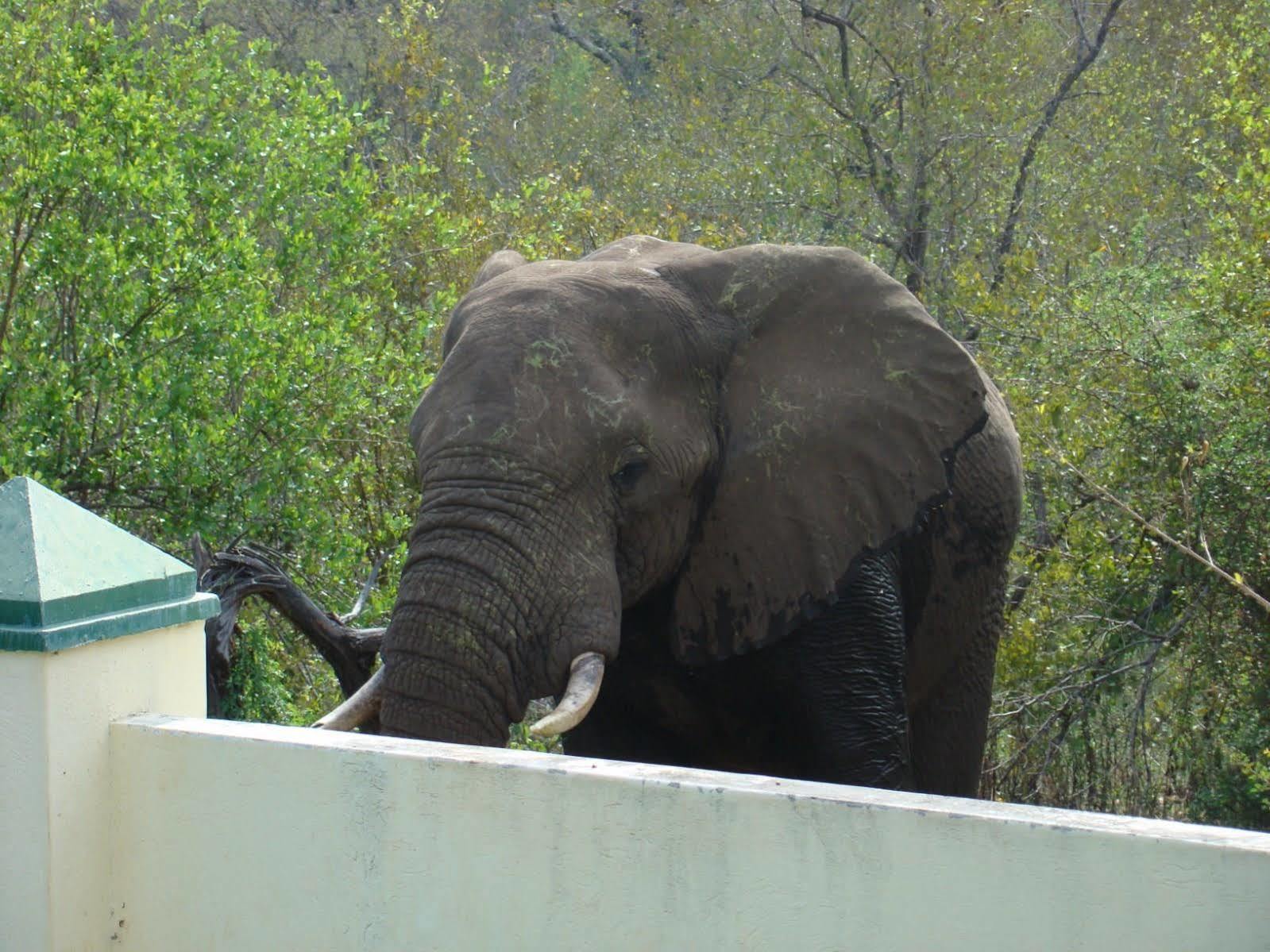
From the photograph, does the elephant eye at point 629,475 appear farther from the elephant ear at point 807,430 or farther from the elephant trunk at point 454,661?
the elephant trunk at point 454,661

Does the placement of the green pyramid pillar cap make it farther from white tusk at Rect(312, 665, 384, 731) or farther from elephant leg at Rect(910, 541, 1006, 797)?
elephant leg at Rect(910, 541, 1006, 797)

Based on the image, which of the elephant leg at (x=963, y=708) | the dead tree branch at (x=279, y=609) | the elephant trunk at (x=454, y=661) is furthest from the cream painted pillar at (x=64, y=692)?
the elephant leg at (x=963, y=708)

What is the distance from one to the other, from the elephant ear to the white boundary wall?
1829 mm

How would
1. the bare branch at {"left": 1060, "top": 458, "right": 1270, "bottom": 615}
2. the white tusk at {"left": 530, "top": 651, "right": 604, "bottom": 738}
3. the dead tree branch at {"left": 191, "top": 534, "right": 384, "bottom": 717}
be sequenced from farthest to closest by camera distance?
the bare branch at {"left": 1060, "top": 458, "right": 1270, "bottom": 615} → the dead tree branch at {"left": 191, "top": 534, "right": 384, "bottom": 717} → the white tusk at {"left": 530, "top": 651, "right": 604, "bottom": 738}

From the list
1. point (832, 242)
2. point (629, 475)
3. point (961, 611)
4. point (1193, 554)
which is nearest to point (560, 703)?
point (629, 475)

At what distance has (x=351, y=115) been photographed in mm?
8789

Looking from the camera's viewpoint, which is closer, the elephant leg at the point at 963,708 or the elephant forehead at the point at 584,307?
the elephant forehead at the point at 584,307

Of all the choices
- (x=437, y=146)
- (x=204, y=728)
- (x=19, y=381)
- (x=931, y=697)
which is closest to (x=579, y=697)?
(x=204, y=728)

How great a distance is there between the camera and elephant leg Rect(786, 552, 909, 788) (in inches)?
203

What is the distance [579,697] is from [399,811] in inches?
42.1

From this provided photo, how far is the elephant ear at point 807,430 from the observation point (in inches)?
Result: 202

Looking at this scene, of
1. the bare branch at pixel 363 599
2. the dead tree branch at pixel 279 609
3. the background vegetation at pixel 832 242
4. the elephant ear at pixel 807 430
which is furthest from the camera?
the background vegetation at pixel 832 242

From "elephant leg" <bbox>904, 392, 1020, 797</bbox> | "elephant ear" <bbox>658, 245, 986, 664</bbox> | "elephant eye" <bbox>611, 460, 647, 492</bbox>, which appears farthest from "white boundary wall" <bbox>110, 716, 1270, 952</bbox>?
"elephant leg" <bbox>904, 392, 1020, 797</bbox>

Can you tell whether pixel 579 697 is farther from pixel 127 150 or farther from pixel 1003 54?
pixel 1003 54
